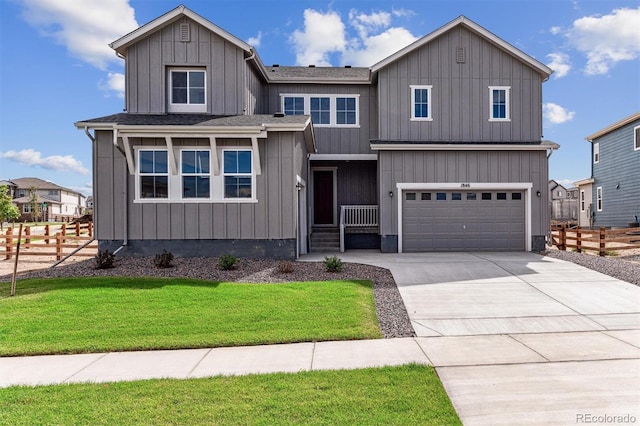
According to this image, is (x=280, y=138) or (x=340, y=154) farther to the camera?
(x=340, y=154)

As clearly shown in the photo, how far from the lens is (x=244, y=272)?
30.1 ft

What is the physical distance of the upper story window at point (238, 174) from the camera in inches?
428

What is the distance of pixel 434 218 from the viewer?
13227 mm

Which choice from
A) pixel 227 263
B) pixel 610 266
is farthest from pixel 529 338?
pixel 227 263

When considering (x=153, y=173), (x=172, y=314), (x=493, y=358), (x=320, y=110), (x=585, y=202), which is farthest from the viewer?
(x=585, y=202)

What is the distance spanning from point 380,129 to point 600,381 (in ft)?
36.6

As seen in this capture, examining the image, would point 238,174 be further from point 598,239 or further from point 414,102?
point 598,239

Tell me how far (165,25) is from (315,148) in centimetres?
677

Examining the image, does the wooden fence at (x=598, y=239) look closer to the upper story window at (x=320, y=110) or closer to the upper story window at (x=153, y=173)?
the upper story window at (x=320, y=110)

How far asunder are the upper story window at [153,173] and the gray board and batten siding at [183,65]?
2.03 metres

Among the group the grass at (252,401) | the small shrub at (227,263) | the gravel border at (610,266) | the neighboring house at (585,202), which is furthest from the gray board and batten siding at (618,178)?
the grass at (252,401)

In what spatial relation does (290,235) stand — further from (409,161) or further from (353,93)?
(353,93)

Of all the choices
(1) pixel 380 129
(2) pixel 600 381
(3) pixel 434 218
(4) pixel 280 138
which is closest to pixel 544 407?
(2) pixel 600 381

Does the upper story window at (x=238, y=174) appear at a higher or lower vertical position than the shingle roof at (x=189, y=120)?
lower
